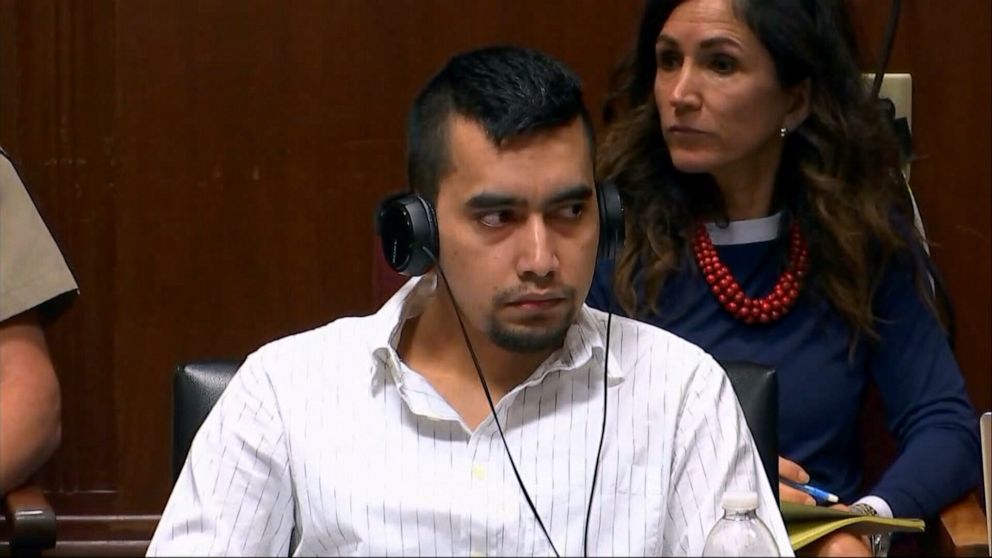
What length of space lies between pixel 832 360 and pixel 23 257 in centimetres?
112

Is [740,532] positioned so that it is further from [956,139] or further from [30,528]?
[956,139]

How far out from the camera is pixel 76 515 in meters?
2.43

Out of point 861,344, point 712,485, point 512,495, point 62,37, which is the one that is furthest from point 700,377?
Answer: point 62,37

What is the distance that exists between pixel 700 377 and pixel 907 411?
0.67 meters

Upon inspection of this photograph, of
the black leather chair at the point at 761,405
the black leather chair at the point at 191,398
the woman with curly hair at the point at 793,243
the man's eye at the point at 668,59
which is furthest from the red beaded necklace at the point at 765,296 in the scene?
the black leather chair at the point at 191,398

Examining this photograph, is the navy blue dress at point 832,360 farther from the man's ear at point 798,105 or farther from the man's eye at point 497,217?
the man's eye at point 497,217

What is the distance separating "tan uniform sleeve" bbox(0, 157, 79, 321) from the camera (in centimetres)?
207

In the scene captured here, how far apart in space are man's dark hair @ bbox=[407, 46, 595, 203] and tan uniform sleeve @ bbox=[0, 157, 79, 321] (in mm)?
706

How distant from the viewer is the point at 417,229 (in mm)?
1521

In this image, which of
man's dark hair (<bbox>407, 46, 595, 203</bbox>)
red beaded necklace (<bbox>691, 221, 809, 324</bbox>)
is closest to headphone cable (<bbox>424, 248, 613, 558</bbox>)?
man's dark hair (<bbox>407, 46, 595, 203</bbox>)

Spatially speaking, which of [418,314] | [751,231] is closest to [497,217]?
[418,314]

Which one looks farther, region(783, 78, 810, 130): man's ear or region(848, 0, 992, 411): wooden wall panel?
region(848, 0, 992, 411): wooden wall panel

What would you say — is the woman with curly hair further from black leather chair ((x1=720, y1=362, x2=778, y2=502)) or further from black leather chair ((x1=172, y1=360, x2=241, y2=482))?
black leather chair ((x1=172, y1=360, x2=241, y2=482))

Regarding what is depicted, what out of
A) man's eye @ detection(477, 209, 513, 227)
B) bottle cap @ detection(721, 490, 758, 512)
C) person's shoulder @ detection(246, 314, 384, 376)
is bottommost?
bottle cap @ detection(721, 490, 758, 512)
